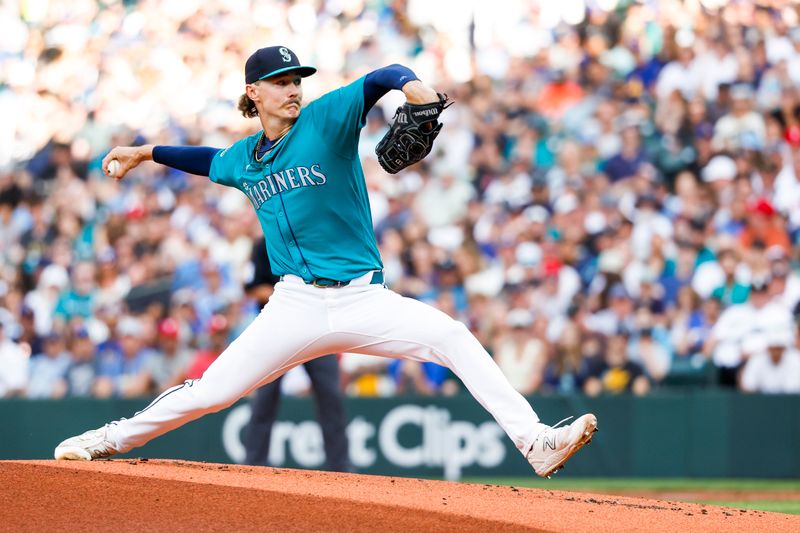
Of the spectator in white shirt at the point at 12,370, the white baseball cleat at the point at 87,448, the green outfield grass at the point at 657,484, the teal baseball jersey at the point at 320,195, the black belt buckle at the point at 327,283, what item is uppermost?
the teal baseball jersey at the point at 320,195

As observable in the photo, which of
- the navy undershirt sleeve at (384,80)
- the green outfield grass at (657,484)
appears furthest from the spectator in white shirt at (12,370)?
the navy undershirt sleeve at (384,80)

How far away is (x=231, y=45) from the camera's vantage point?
17312mm

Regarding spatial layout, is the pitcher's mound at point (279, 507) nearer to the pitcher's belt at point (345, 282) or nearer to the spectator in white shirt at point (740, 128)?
A: the pitcher's belt at point (345, 282)

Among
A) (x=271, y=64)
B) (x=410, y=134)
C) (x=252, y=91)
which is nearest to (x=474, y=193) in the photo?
(x=252, y=91)

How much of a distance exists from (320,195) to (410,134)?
0.70 meters

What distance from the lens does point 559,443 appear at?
17.7ft

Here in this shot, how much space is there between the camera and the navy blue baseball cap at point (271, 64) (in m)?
5.76

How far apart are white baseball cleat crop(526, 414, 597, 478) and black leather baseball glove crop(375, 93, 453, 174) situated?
4.47ft

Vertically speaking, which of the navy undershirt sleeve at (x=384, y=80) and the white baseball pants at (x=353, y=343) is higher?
the navy undershirt sleeve at (x=384, y=80)

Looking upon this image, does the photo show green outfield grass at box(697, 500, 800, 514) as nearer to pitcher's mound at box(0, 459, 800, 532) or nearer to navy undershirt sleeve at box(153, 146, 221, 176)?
pitcher's mound at box(0, 459, 800, 532)

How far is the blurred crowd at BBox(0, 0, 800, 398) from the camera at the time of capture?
11.7 m

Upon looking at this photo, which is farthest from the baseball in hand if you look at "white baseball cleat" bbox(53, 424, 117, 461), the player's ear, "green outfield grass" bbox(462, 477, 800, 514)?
"green outfield grass" bbox(462, 477, 800, 514)

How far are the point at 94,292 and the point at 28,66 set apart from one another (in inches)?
216

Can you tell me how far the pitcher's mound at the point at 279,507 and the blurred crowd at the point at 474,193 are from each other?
10.2 feet
